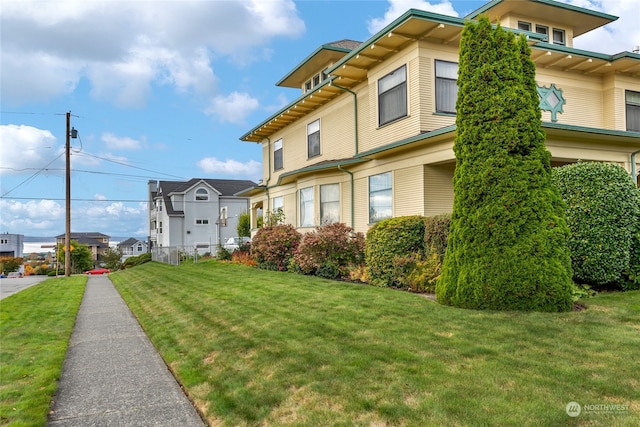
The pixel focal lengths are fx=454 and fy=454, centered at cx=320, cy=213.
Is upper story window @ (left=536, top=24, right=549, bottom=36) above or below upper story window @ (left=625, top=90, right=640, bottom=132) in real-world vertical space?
→ above

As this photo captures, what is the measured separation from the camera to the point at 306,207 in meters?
17.4

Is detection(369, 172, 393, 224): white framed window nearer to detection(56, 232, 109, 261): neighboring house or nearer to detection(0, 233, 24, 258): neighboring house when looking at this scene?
detection(56, 232, 109, 261): neighboring house

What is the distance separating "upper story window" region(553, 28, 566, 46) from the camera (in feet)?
53.6

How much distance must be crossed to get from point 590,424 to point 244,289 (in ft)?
27.1

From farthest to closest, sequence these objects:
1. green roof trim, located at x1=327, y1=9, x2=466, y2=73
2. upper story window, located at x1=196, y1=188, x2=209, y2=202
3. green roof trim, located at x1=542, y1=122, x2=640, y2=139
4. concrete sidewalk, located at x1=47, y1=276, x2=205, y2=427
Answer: upper story window, located at x1=196, y1=188, x2=209, y2=202 < green roof trim, located at x1=327, y1=9, x2=466, y2=73 < green roof trim, located at x1=542, y1=122, x2=640, y2=139 < concrete sidewalk, located at x1=47, y1=276, x2=205, y2=427

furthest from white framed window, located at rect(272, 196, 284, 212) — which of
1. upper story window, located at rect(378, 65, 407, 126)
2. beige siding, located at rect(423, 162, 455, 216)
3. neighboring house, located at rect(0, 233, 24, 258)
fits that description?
neighboring house, located at rect(0, 233, 24, 258)

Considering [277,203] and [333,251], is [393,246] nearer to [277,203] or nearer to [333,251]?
[333,251]

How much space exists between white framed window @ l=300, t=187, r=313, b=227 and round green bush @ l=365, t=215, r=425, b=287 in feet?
21.1

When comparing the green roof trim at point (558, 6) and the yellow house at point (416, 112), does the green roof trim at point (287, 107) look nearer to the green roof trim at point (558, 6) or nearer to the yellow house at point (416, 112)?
the yellow house at point (416, 112)

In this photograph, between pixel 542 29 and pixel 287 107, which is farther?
pixel 287 107

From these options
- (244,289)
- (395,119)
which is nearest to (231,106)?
(395,119)

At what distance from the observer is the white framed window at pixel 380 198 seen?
13281 millimetres

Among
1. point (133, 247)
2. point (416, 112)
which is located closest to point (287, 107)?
point (416, 112)

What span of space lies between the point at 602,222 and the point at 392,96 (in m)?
6.86
